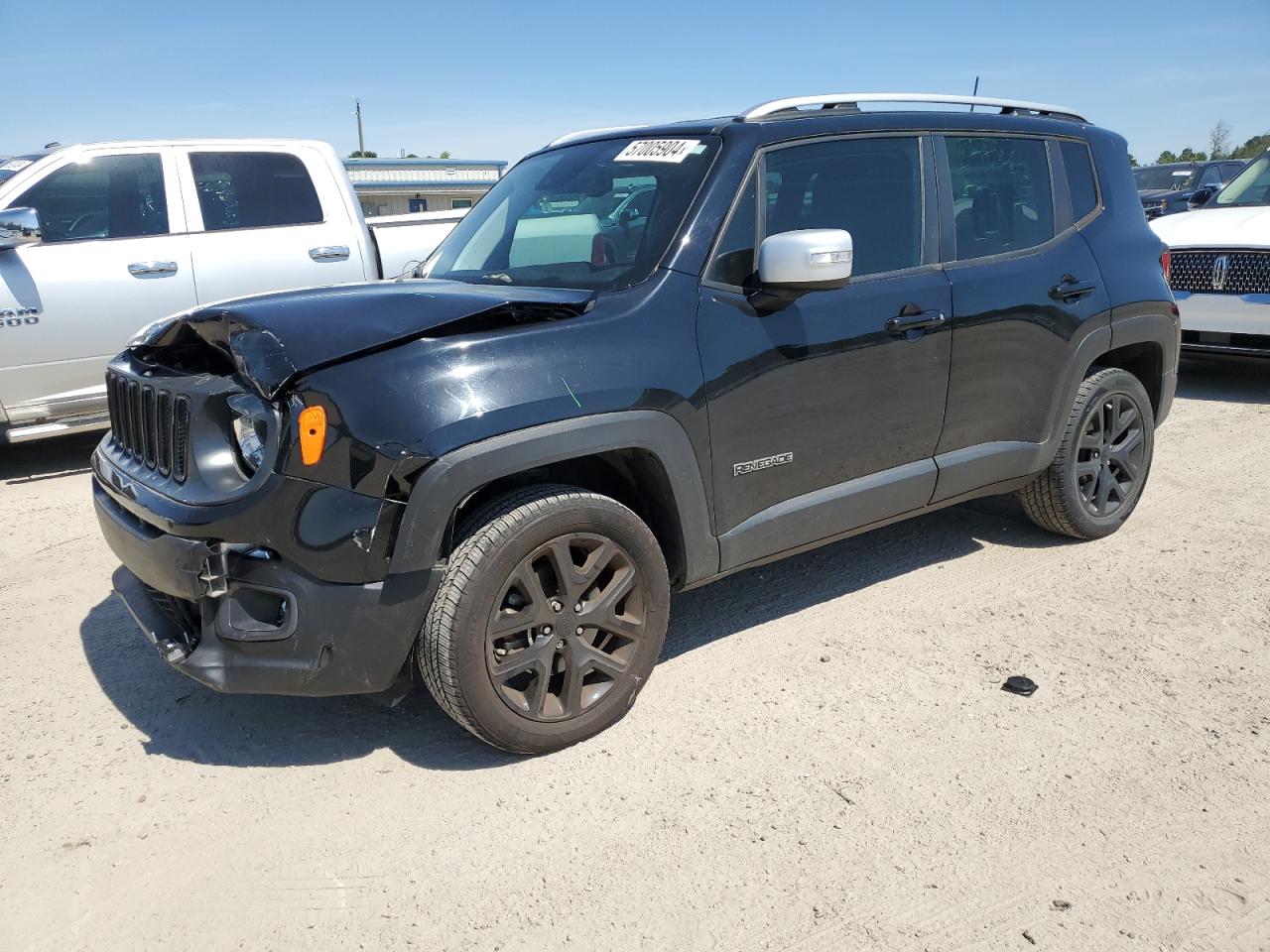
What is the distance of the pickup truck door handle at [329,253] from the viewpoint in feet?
23.3

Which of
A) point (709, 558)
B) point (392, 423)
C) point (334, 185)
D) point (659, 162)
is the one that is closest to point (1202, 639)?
point (709, 558)

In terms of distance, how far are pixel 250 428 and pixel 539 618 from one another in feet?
3.23

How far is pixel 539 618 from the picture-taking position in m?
2.94

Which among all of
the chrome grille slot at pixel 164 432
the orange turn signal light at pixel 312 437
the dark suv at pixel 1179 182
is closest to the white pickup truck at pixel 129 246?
the chrome grille slot at pixel 164 432

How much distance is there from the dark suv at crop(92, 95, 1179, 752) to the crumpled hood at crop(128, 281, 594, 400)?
0.01 meters

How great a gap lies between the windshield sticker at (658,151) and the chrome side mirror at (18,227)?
4155 millimetres

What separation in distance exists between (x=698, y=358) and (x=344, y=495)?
118cm

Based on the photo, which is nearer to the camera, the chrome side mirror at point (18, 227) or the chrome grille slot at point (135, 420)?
the chrome grille slot at point (135, 420)

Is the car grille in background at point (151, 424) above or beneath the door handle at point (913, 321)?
beneath

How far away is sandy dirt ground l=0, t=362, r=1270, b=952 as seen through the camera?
241 centimetres

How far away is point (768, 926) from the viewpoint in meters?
2.38

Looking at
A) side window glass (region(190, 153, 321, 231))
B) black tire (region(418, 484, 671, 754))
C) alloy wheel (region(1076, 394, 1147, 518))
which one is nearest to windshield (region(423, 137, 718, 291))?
black tire (region(418, 484, 671, 754))

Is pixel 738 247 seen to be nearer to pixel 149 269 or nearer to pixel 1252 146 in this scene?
pixel 149 269

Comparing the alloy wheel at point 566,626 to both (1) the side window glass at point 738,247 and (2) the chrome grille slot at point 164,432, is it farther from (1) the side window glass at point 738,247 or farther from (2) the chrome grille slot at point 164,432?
(2) the chrome grille slot at point 164,432
